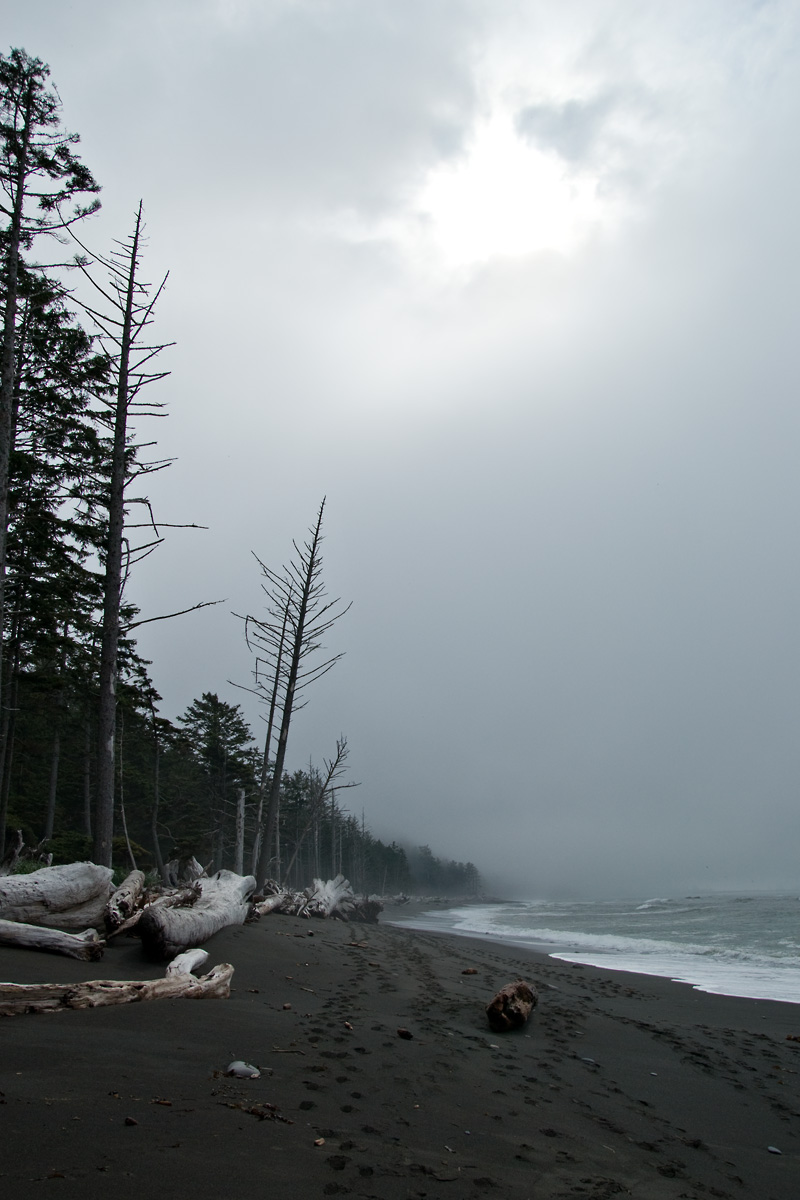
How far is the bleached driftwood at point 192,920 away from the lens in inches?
291

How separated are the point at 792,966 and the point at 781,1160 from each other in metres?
16.2

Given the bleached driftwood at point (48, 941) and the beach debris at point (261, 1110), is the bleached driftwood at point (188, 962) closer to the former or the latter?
the bleached driftwood at point (48, 941)

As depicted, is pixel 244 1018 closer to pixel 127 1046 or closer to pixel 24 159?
pixel 127 1046

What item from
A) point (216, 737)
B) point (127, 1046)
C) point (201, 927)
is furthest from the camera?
point (216, 737)

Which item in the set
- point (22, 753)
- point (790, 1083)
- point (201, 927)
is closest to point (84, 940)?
point (201, 927)

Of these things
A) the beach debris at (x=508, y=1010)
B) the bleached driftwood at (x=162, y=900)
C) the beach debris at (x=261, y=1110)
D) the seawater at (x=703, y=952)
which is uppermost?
the beach debris at (x=261, y=1110)

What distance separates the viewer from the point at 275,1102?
3809 mm

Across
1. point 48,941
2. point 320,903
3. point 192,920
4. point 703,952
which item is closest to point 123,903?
point 192,920

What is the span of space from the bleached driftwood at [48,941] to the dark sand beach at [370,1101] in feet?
0.73

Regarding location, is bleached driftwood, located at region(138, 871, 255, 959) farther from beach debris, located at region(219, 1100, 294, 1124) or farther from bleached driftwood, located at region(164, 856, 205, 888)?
beach debris, located at region(219, 1100, 294, 1124)

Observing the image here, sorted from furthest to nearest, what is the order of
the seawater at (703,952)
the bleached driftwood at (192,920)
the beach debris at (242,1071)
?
the seawater at (703,952), the bleached driftwood at (192,920), the beach debris at (242,1071)

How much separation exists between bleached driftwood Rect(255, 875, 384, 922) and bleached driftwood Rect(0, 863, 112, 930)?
7675 millimetres

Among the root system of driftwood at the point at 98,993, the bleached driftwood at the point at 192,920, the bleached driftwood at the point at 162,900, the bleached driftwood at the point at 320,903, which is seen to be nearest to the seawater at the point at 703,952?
the bleached driftwood at the point at 320,903

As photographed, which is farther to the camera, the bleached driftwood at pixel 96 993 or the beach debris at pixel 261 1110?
the bleached driftwood at pixel 96 993
